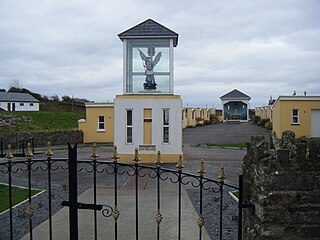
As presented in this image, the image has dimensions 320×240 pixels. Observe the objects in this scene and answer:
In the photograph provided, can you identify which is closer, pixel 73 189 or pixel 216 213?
pixel 73 189

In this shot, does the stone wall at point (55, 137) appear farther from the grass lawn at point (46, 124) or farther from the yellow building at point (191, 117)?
the yellow building at point (191, 117)

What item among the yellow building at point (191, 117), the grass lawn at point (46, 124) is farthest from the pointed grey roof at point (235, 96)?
the grass lawn at point (46, 124)

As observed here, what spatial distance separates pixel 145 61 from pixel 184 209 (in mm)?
8755

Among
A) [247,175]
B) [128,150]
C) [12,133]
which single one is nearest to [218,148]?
[128,150]

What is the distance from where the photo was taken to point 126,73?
1528 cm

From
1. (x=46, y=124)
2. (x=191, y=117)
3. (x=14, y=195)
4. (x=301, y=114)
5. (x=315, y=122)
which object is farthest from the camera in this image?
(x=191, y=117)

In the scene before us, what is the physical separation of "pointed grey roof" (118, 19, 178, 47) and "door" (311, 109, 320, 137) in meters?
15.0

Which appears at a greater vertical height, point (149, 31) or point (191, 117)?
point (149, 31)

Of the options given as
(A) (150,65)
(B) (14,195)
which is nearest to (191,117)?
(A) (150,65)

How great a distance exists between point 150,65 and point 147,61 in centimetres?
21

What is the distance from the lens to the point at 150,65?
15.3m

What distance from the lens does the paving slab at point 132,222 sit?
604 cm

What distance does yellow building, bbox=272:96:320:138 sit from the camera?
85.0 ft

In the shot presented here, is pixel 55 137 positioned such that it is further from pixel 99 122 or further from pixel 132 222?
pixel 132 222
